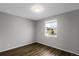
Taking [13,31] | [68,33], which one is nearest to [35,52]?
[13,31]

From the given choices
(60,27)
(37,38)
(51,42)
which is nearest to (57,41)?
(51,42)

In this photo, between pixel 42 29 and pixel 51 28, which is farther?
pixel 42 29

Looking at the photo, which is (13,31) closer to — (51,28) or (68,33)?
(51,28)

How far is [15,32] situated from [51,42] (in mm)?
2607

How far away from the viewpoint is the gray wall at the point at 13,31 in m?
2.95

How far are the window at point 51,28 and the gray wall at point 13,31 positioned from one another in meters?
1.51

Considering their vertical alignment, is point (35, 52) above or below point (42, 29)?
below

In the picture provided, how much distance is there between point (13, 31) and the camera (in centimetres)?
342

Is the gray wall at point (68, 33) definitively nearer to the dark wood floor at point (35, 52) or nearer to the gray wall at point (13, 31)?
the dark wood floor at point (35, 52)

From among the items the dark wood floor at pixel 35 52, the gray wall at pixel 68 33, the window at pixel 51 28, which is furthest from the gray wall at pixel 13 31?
the gray wall at pixel 68 33

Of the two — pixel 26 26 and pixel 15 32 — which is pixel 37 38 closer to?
pixel 26 26

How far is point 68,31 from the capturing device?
2902mm

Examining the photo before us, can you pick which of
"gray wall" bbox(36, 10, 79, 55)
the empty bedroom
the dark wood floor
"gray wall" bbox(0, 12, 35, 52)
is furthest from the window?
"gray wall" bbox(0, 12, 35, 52)

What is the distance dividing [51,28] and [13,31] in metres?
2.65
